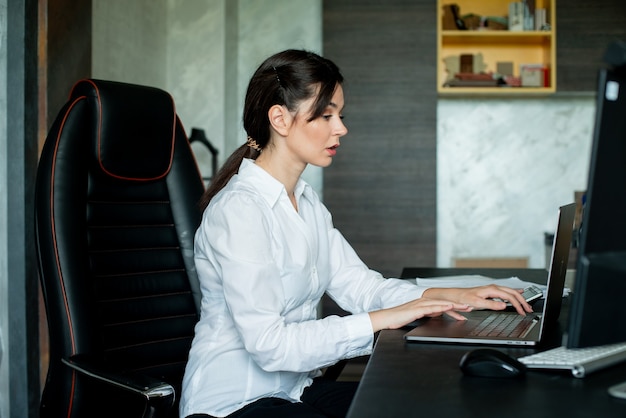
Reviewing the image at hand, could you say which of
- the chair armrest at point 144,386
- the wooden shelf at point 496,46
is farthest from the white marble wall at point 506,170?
the chair armrest at point 144,386

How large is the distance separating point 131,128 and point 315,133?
1.50 ft

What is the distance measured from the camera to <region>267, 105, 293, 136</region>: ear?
1.64 meters

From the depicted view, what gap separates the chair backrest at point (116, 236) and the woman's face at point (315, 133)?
15.2 inches

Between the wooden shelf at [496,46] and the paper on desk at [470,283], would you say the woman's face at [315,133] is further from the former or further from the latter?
the wooden shelf at [496,46]

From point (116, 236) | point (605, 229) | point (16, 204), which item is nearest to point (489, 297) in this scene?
point (605, 229)

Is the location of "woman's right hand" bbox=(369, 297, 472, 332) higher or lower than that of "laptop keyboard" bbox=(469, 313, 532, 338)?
higher

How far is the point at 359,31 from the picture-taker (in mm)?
4164

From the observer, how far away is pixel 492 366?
104cm

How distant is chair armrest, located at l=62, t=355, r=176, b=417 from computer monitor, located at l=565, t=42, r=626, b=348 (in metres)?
0.71

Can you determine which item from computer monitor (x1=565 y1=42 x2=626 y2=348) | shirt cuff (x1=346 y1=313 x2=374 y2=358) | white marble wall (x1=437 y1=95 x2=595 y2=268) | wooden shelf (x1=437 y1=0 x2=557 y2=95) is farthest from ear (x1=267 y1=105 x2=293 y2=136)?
white marble wall (x1=437 y1=95 x2=595 y2=268)

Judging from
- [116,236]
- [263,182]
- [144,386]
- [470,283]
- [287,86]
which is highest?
[287,86]

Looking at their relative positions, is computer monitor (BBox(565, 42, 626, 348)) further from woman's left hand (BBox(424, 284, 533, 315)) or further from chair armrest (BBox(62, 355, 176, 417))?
chair armrest (BBox(62, 355, 176, 417))

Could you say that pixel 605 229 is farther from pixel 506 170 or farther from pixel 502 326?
pixel 506 170

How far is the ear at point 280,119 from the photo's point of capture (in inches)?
64.5
